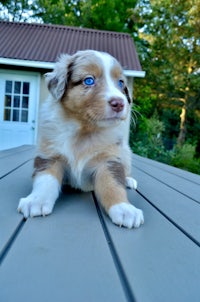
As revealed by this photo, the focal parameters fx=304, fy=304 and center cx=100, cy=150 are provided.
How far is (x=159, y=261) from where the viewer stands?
1.03m

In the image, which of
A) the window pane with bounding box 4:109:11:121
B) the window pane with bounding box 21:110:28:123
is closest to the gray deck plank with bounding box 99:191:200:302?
the window pane with bounding box 21:110:28:123

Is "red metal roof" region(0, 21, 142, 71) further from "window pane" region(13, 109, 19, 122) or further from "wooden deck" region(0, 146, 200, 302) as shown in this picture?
"wooden deck" region(0, 146, 200, 302)

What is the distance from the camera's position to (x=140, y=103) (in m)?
15.4

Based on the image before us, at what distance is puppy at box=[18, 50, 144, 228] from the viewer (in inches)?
70.3

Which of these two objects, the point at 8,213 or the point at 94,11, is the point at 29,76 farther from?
the point at 94,11

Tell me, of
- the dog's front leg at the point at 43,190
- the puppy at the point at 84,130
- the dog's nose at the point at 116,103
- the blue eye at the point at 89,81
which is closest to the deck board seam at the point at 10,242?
the dog's front leg at the point at 43,190

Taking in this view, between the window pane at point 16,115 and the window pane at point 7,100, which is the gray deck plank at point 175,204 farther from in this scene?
the window pane at point 7,100

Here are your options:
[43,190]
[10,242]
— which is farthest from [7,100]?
[10,242]

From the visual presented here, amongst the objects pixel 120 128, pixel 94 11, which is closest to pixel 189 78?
pixel 94 11

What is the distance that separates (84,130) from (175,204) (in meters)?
0.75

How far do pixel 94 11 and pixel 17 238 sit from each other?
52.1 ft

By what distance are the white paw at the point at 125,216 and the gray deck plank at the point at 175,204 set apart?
224 millimetres

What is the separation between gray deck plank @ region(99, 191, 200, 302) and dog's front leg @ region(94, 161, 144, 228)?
0.04m

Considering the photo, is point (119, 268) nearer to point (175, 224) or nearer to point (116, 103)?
point (175, 224)
